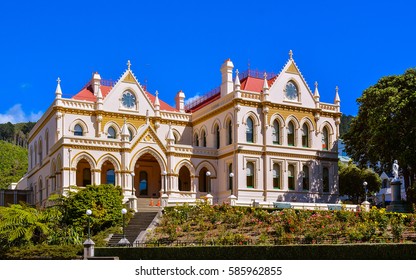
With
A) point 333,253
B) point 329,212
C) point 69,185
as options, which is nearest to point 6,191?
point 69,185

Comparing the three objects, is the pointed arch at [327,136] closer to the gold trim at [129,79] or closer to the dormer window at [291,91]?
the dormer window at [291,91]

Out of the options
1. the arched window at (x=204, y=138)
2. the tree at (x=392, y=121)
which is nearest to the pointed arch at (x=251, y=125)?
the arched window at (x=204, y=138)

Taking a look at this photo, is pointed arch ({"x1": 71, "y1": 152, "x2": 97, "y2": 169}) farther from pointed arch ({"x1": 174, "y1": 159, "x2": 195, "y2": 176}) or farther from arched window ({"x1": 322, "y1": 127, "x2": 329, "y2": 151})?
arched window ({"x1": 322, "y1": 127, "x2": 329, "y2": 151})

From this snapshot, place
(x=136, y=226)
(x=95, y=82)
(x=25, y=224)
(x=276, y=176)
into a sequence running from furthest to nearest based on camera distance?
(x=95, y=82), (x=276, y=176), (x=136, y=226), (x=25, y=224)

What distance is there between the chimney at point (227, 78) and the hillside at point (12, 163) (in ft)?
129

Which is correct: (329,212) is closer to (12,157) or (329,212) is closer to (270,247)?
(270,247)

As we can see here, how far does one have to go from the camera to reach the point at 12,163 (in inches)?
3593

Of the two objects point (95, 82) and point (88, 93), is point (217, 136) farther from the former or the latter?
point (88, 93)

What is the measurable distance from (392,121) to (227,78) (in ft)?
43.6

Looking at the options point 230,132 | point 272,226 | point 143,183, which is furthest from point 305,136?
point 272,226

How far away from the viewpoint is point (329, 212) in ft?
134

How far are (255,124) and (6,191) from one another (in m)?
21.9

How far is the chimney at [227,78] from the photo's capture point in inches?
2207

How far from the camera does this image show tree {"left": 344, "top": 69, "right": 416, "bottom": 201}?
51.0 m
